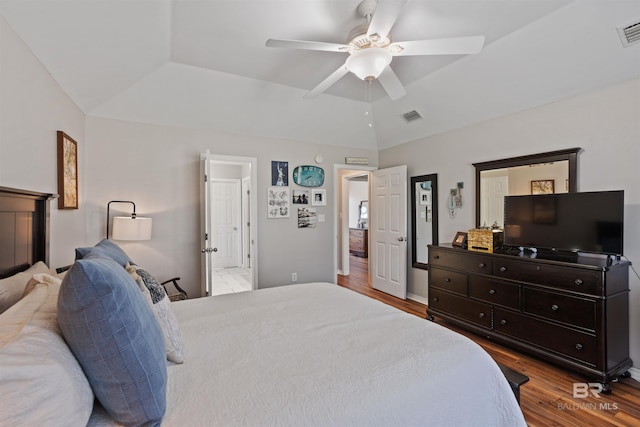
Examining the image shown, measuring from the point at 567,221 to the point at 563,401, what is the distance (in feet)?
4.65

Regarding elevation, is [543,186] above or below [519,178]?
below

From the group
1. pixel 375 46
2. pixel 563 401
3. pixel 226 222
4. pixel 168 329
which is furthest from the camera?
pixel 226 222

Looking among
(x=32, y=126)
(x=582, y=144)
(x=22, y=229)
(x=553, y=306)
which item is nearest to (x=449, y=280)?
(x=553, y=306)

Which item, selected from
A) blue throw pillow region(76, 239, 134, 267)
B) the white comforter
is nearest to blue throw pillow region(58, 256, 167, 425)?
the white comforter

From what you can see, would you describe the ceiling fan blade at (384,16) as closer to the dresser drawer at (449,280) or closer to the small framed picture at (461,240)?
the small framed picture at (461,240)

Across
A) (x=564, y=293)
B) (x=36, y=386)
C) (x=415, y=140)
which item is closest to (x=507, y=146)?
(x=415, y=140)

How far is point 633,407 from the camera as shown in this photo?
209 cm

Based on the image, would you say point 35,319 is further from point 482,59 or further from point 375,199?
point 375,199

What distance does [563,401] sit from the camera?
214cm

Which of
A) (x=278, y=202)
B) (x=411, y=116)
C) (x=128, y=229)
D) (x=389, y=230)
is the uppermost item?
(x=411, y=116)

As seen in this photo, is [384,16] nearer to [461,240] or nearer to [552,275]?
[552,275]

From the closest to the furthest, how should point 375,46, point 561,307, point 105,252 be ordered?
point 105,252, point 375,46, point 561,307

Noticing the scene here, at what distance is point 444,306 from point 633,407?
1594mm

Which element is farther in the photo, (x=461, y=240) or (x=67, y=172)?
(x=461, y=240)
